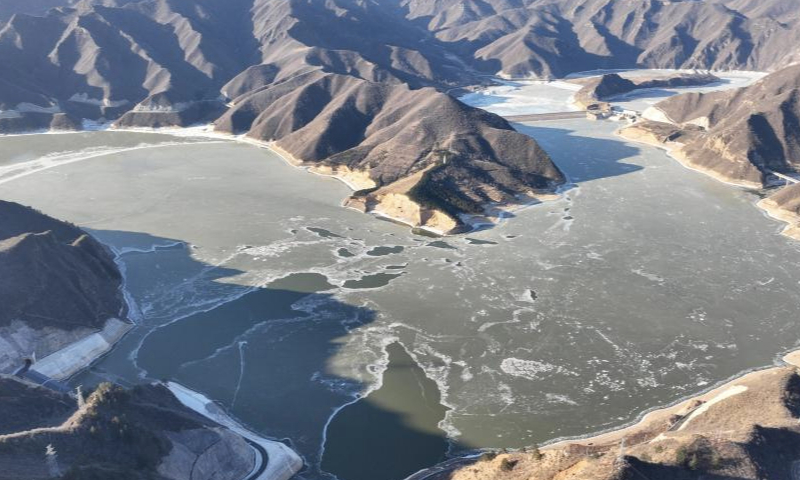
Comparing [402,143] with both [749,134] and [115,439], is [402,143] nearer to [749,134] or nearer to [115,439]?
[749,134]

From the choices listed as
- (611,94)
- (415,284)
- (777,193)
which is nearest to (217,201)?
(415,284)

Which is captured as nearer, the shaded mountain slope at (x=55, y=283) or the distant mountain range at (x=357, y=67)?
the shaded mountain slope at (x=55, y=283)

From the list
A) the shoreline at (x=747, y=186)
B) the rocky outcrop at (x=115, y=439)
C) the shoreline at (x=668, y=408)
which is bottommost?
the shoreline at (x=747, y=186)

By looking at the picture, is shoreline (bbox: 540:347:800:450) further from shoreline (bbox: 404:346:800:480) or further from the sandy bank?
the sandy bank

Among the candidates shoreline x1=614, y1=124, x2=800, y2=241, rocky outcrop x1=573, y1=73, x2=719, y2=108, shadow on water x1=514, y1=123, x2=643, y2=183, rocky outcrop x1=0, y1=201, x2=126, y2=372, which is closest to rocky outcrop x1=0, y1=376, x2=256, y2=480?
rocky outcrop x1=0, y1=201, x2=126, y2=372

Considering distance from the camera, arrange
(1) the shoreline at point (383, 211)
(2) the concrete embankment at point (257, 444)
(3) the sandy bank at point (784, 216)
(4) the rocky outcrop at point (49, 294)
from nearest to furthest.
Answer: (2) the concrete embankment at point (257, 444), (4) the rocky outcrop at point (49, 294), (3) the sandy bank at point (784, 216), (1) the shoreline at point (383, 211)

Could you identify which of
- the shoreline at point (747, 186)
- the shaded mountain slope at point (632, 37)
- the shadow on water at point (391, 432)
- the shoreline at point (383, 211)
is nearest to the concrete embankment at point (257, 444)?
the shadow on water at point (391, 432)

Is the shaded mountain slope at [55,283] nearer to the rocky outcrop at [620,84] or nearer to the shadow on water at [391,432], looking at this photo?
the shadow on water at [391,432]
